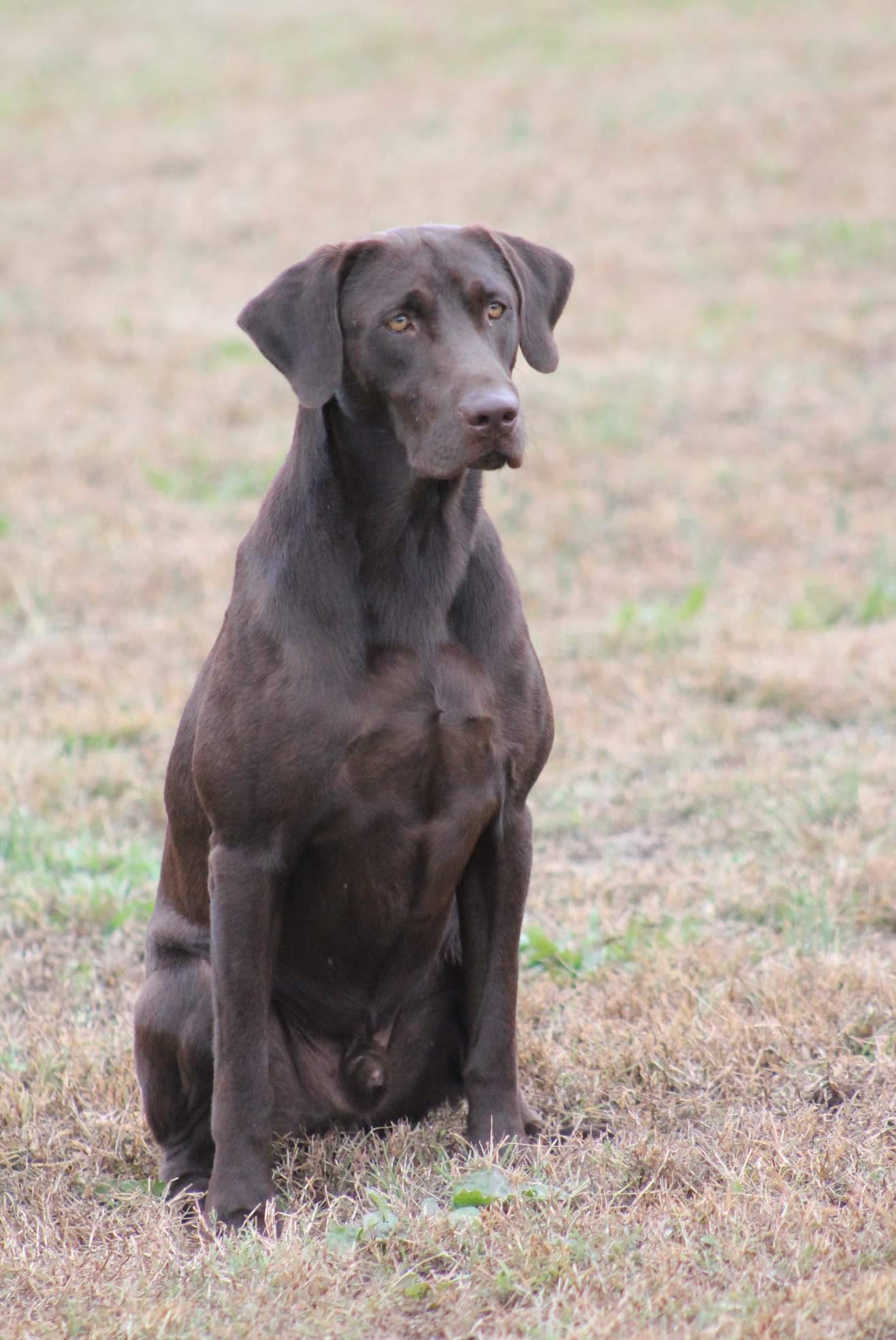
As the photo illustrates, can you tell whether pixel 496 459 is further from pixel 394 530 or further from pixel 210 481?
pixel 210 481

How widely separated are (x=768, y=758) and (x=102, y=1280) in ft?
11.4

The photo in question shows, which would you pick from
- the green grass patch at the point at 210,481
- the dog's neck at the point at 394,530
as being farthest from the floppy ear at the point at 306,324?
the green grass patch at the point at 210,481

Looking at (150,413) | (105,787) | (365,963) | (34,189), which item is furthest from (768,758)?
(34,189)

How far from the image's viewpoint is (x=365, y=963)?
340cm

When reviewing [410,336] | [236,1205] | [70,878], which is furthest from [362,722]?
[70,878]

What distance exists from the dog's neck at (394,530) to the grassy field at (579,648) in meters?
1.10

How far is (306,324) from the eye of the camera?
10.5 ft

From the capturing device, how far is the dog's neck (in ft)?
10.6

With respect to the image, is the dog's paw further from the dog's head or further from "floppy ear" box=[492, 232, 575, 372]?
"floppy ear" box=[492, 232, 575, 372]

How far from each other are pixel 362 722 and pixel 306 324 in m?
0.79

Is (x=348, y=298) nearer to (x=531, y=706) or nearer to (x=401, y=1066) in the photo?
(x=531, y=706)

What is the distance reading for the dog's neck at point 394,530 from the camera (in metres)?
3.22

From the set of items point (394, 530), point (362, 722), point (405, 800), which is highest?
point (394, 530)

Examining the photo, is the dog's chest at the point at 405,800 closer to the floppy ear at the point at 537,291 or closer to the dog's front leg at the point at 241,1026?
the dog's front leg at the point at 241,1026
